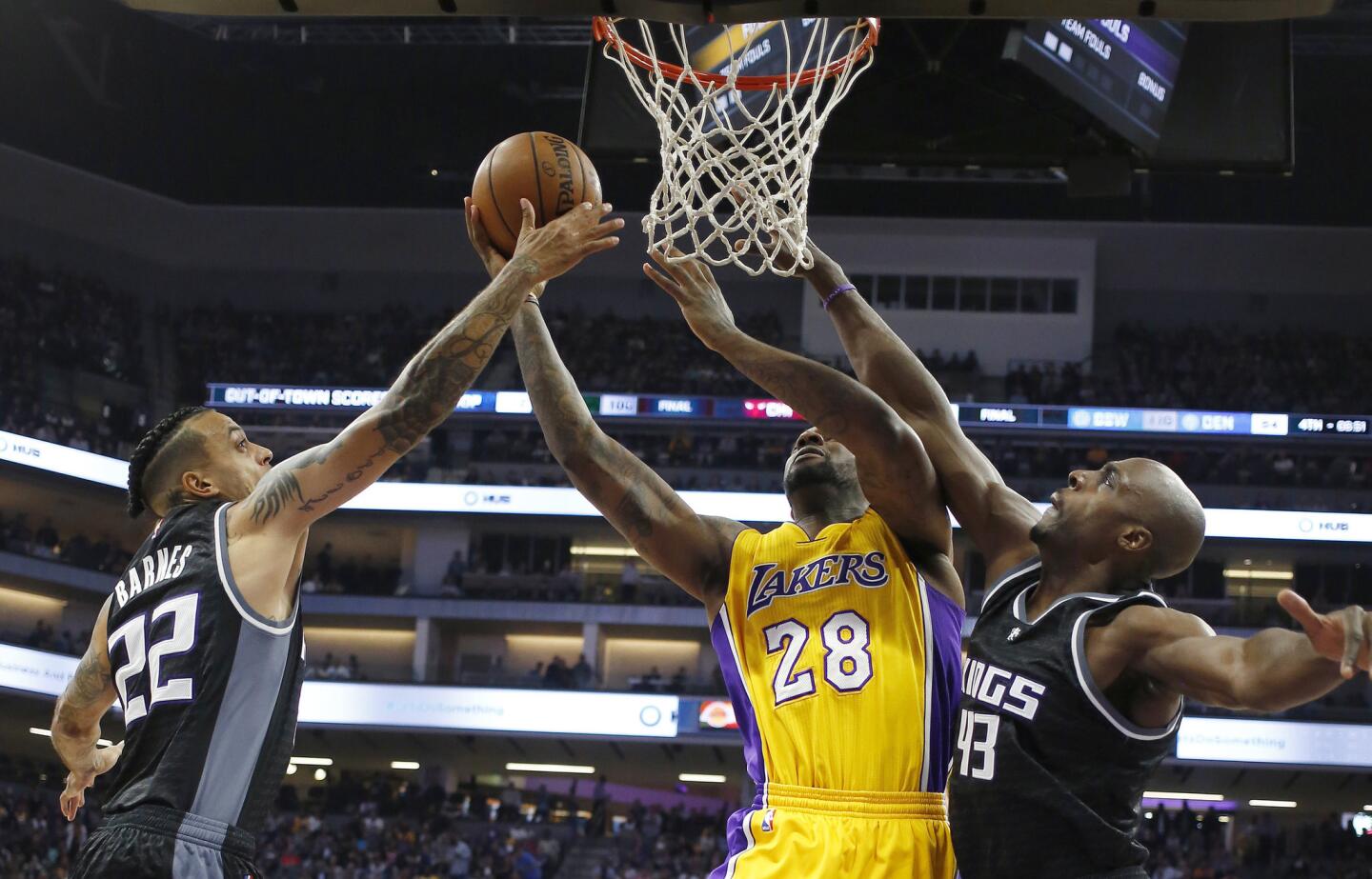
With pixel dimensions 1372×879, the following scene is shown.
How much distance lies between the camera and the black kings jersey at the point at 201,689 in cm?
341

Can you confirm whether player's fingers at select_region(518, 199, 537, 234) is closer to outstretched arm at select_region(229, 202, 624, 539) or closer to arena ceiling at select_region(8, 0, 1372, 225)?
outstretched arm at select_region(229, 202, 624, 539)

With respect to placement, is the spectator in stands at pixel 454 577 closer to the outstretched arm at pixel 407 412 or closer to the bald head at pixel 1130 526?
the outstretched arm at pixel 407 412

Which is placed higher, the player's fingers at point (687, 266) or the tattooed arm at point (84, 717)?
the player's fingers at point (687, 266)

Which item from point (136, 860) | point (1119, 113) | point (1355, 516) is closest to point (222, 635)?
point (136, 860)

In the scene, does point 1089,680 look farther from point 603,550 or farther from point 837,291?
point 603,550

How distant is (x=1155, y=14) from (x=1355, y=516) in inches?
965

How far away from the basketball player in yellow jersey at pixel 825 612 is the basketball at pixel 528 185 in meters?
0.09

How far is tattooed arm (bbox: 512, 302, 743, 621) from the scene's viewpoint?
4148 mm

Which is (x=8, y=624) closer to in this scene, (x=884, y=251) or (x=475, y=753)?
(x=475, y=753)

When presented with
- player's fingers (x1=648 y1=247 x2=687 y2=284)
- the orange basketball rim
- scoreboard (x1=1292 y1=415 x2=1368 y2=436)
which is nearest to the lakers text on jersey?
player's fingers (x1=648 y1=247 x2=687 y2=284)

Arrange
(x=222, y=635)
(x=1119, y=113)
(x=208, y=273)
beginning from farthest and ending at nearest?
(x=208, y=273) < (x=1119, y=113) < (x=222, y=635)

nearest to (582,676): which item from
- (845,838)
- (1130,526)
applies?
(845,838)

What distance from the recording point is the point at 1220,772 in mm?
25469

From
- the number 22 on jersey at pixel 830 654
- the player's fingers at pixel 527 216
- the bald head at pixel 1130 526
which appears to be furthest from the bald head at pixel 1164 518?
the player's fingers at pixel 527 216
